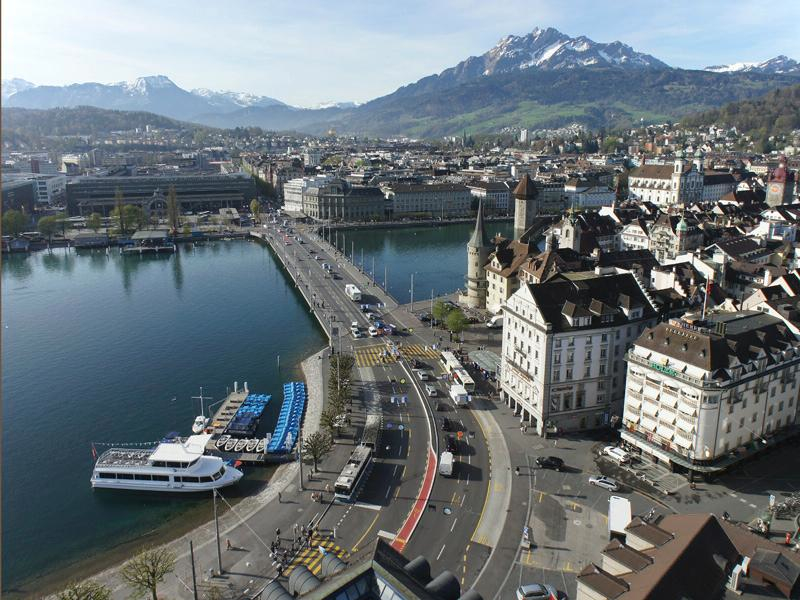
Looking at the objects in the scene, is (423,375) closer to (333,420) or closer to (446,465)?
(333,420)

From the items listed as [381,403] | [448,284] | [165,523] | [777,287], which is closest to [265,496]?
[165,523]

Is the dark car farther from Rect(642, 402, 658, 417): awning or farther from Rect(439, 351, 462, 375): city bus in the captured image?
Rect(439, 351, 462, 375): city bus

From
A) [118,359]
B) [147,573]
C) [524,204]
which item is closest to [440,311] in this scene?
[118,359]

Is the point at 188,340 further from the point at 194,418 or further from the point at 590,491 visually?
the point at 590,491

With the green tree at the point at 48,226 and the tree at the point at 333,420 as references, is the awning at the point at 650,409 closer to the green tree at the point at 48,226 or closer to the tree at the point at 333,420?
the tree at the point at 333,420

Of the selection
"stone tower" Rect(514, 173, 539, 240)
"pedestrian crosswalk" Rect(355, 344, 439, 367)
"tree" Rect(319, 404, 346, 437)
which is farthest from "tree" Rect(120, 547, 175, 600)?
"stone tower" Rect(514, 173, 539, 240)
